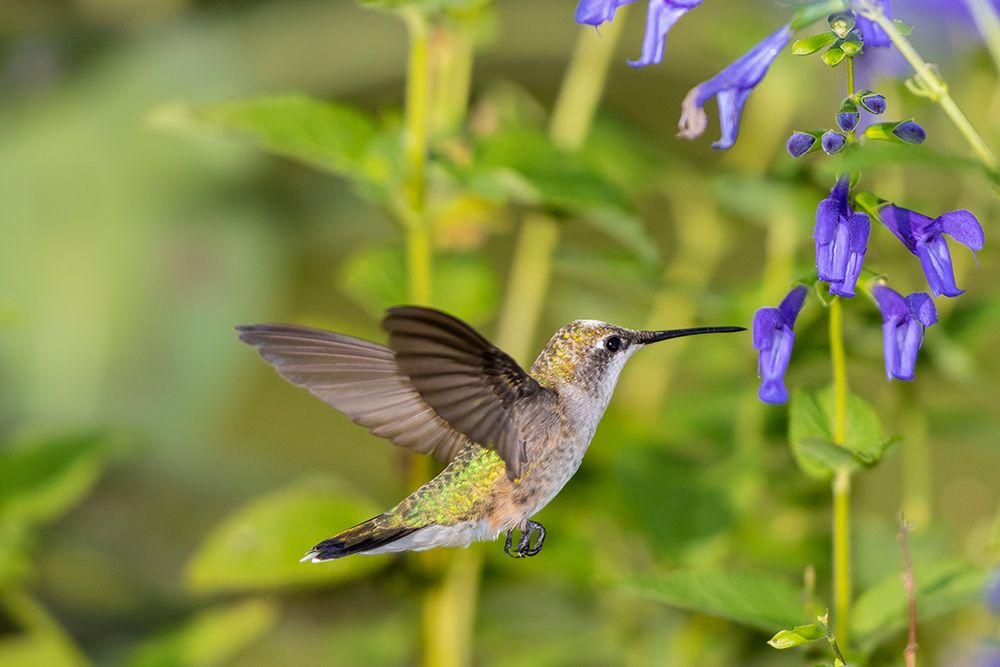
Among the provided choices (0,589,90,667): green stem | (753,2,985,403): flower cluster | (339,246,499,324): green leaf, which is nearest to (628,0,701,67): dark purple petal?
(753,2,985,403): flower cluster

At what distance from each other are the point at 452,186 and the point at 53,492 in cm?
72

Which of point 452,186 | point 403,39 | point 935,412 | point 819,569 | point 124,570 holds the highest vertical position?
point 452,186

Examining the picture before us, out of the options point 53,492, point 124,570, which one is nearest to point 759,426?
point 53,492

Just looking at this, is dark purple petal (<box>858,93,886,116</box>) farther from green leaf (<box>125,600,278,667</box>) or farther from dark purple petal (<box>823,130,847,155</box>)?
green leaf (<box>125,600,278,667</box>)

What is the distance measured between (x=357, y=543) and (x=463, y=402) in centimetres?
17

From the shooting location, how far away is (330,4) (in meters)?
3.22

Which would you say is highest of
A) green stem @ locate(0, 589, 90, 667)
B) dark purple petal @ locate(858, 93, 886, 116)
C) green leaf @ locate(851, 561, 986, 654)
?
dark purple petal @ locate(858, 93, 886, 116)

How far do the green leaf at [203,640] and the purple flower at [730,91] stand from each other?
126cm

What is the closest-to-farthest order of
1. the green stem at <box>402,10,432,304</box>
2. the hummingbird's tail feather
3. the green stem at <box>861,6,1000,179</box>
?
the green stem at <box>861,6,1000,179</box>, the hummingbird's tail feather, the green stem at <box>402,10,432,304</box>

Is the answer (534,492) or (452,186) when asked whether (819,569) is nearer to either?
(452,186)

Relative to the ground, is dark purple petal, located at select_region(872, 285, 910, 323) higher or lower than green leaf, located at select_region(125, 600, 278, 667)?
higher

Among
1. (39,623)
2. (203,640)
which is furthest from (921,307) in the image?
(39,623)

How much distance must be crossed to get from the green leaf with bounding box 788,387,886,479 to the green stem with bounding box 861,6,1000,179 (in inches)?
9.7

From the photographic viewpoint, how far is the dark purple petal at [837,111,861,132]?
3.14ft
